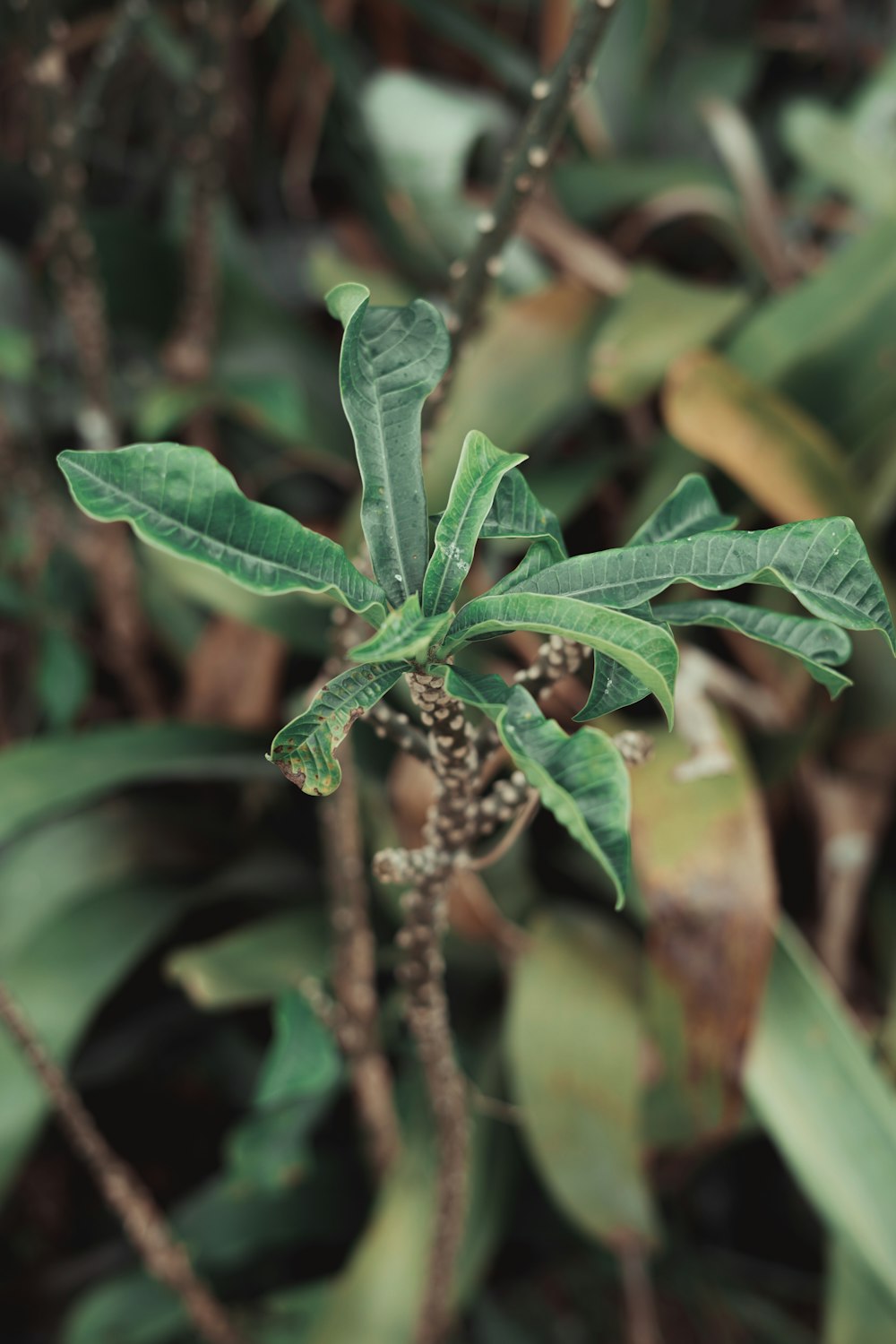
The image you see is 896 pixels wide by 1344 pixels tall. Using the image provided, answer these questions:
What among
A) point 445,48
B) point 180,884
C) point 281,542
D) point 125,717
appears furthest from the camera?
point 445,48

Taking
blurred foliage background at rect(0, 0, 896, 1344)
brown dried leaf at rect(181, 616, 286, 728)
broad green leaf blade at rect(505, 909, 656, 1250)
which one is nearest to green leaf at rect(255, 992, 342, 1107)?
blurred foliage background at rect(0, 0, 896, 1344)

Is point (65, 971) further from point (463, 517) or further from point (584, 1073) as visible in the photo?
point (463, 517)

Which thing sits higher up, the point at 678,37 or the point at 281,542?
the point at 678,37

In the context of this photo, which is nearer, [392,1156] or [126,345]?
[392,1156]

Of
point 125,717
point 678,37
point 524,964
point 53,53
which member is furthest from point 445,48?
point 524,964

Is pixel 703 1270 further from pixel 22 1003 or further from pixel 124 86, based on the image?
pixel 124 86

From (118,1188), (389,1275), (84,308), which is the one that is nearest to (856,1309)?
(389,1275)
